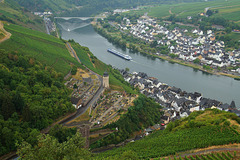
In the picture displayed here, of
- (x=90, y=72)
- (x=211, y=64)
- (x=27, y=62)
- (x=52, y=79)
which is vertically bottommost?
(x=211, y=64)

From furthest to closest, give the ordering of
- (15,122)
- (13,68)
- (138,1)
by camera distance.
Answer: (138,1), (13,68), (15,122)

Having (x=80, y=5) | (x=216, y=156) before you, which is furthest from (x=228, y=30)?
(x=80, y=5)

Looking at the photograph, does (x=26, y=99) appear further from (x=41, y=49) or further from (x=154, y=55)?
(x=154, y=55)

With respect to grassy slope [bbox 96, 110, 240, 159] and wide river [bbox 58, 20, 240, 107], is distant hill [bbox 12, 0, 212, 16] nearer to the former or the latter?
wide river [bbox 58, 20, 240, 107]

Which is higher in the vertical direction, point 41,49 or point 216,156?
point 41,49

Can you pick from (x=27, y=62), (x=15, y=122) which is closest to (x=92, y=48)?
(x=27, y=62)

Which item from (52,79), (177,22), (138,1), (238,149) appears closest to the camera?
(238,149)

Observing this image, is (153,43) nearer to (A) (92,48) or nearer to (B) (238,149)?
(A) (92,48)
